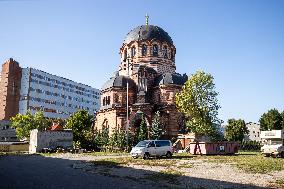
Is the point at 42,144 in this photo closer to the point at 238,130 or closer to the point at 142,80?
the point at 142,80

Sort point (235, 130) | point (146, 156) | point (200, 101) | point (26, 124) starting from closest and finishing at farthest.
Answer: point (146, 156)
point (200, 101)
point (26, 124)
point (235, 130)

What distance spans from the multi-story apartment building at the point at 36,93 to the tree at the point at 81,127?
41.9 m

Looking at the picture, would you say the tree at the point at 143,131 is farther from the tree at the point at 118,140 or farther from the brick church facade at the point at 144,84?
the tree at the point at 118,140

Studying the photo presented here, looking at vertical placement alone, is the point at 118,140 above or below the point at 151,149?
above

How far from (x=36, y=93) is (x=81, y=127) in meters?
48.4

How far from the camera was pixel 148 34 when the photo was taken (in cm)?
5925

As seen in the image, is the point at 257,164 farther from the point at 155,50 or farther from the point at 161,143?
the point at 155,50

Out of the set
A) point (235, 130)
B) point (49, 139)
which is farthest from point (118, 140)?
point (235, 130)

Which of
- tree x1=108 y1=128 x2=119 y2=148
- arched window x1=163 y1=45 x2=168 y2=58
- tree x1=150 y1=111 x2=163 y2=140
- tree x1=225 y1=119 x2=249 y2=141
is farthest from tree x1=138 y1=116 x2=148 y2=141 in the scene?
tree x1=225 y1=119 x2=249 y2=141

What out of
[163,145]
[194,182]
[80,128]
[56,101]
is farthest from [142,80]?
[56,101]

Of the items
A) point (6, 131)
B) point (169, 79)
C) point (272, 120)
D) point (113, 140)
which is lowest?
point (113, 140)

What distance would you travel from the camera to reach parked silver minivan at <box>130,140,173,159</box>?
1073 inches

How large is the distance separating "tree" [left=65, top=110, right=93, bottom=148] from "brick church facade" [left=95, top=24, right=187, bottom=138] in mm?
2871

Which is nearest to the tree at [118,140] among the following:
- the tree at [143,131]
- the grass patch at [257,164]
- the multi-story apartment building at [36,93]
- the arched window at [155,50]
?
the tree at [143,131]
